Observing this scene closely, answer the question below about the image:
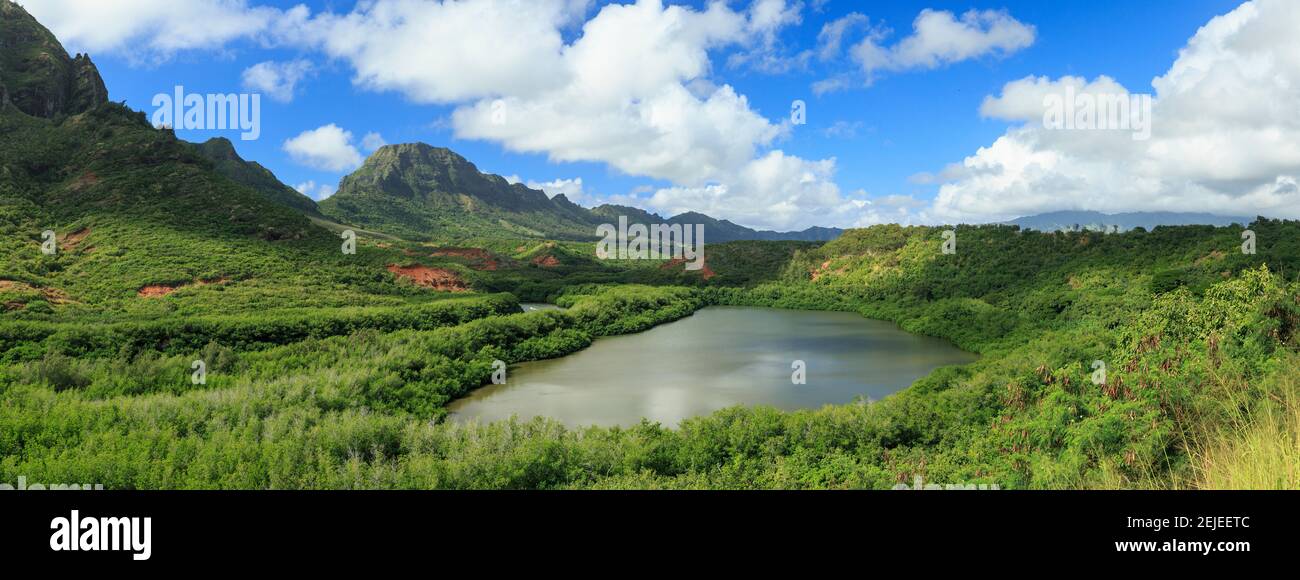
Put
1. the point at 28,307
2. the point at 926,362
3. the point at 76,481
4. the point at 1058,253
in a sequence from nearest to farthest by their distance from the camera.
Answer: the point at 76,481, the point at 28,307, the point at 926,362, the point at 1058,253

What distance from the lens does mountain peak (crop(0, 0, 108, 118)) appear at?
181 ft

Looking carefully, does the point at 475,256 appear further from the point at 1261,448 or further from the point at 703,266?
the point at 1261,448

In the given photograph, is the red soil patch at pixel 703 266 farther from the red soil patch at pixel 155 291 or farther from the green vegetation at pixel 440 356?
the red soil patch at pixel 155 291

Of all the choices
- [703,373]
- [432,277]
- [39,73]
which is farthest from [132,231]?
[39,73]

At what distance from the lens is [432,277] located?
48156 mm

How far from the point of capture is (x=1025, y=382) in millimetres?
17109

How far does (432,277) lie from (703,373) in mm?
27055

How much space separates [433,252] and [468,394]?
59.0 m

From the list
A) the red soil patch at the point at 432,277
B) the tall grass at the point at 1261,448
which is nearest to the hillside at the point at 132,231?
the red soil patch at the point at 432,277

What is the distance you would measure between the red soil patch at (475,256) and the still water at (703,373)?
43.0 meters

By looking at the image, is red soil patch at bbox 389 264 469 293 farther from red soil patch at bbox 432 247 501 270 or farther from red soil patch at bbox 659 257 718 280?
red soil patch at bbox 659 257 718 280

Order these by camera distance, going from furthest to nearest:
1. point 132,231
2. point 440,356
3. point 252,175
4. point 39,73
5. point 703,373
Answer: point 252,175 < point 39,73 < point 132,231 < point 703,373 < point 440,356
